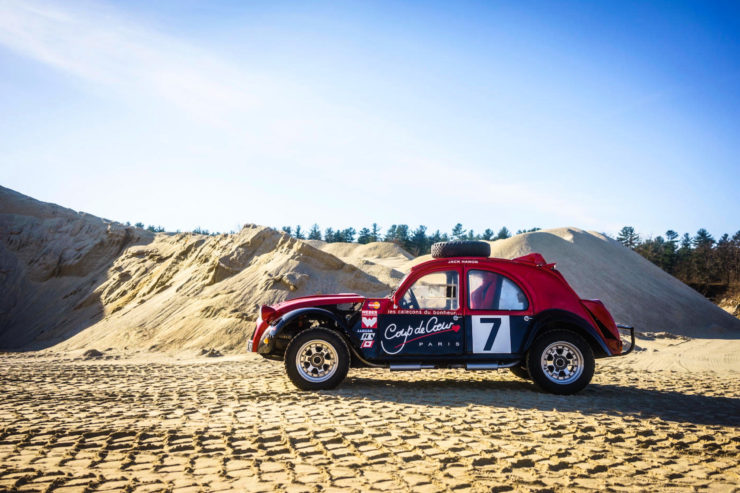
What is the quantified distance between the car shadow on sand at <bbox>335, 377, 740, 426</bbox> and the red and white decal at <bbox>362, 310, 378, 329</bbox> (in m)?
0.95

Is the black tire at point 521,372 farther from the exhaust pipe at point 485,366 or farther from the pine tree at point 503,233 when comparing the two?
the pine tree at point 503,233

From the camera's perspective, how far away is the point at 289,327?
720cm

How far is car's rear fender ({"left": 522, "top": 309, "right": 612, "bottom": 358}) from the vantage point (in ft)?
22.5

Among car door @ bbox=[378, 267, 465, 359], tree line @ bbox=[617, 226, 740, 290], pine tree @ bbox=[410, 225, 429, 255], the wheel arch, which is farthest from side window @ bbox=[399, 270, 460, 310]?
pine tree @ bbox=[410, 225, 429, 255]

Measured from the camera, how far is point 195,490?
330 centimetres

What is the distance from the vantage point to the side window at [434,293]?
22.8ft

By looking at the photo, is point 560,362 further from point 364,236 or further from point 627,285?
point 364,236

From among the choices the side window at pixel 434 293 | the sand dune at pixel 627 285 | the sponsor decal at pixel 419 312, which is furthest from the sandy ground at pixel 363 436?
the sand dune at pixel 627 285

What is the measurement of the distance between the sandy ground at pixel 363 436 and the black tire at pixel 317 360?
24cm

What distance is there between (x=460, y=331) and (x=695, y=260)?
6150cm

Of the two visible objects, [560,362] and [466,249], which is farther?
[466,249]

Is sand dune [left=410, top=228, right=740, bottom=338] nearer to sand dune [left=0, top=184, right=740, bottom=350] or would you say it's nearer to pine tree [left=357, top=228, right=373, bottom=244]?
sand dune [left=0, top=184, right=740, bottom=350]

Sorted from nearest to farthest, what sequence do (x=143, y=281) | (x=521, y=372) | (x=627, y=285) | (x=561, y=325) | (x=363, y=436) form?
1. (x=363, y=436)
2. (x=561, y=325)
3. (x=521, y=372)
4. (x=143, y=281)
5. (x=627, y=285)

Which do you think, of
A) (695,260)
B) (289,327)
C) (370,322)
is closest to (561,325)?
(370,322)
